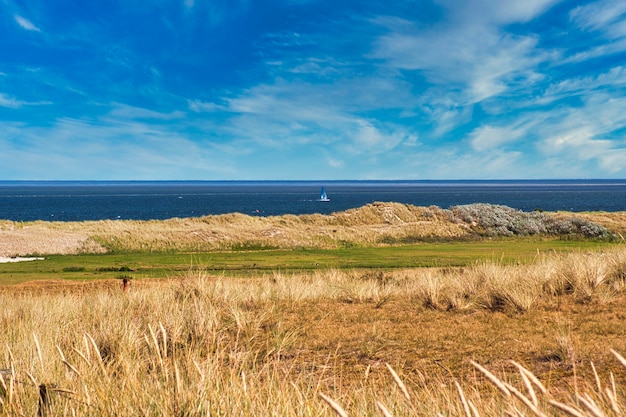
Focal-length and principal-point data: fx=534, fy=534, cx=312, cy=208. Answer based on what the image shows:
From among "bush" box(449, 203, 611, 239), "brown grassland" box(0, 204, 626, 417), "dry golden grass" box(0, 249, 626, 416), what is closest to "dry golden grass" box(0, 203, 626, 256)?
"bush" box(449, 203, 611, 239)

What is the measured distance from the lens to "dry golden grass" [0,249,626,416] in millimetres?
3838

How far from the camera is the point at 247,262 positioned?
21922 millimetres

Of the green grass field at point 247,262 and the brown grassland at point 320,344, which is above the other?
the brown grassland at point 320,344

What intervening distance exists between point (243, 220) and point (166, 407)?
37570 mm

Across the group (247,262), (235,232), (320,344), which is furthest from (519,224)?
(320,344)

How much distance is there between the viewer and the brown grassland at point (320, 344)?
3646 millimetres

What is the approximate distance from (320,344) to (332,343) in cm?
19

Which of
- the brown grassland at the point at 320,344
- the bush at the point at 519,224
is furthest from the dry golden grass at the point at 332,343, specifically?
the bush at the point at 519,224

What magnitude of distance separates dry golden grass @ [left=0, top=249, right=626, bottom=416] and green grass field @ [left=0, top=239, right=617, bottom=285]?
→ 7466 millimetres

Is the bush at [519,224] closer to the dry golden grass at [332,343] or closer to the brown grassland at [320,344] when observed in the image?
the brown grassland at [320,344]

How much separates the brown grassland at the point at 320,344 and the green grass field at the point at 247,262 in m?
4.54

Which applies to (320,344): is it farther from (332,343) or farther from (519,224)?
(519,224)

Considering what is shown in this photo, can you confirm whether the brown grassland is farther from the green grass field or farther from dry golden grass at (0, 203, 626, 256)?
dry golden grass at (0, 203, 626, 256)

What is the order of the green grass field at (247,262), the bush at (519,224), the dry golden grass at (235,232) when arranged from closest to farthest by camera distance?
the green grass field at (247,262), the dry golden grass at (235,232), the bush at (519,224)
